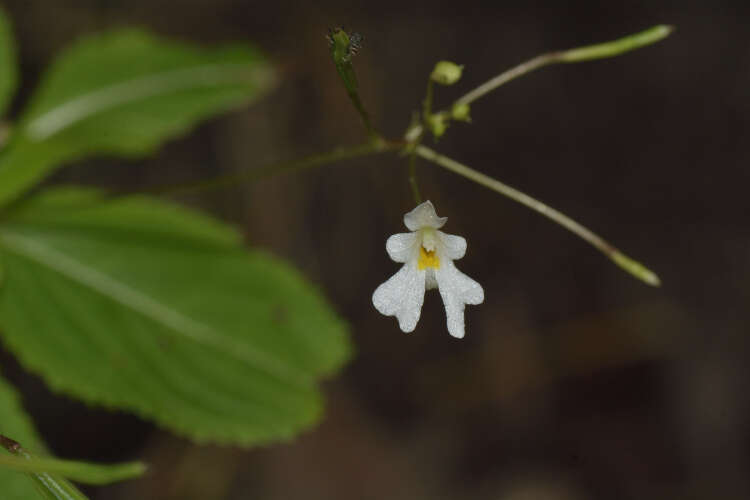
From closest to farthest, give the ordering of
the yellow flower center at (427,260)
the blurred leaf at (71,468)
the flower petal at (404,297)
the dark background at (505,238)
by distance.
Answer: the blurred leaf at (71,468), the flower petal at (404,297), the yellow flower center at (427,260), the dark background at (505,238)

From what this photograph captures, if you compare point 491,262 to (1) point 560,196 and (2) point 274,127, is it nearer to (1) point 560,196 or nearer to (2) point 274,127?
(1) point 560,196

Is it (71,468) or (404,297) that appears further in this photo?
(404,297)

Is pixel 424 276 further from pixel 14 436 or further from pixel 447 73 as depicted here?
pixel 14 436

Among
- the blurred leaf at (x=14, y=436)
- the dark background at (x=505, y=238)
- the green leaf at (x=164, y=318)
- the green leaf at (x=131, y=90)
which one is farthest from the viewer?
the dark background at (x=505, y=238)

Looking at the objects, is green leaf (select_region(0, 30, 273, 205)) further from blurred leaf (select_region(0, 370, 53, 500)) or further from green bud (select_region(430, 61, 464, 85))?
green bud (select_region(430, 61, 464, 85))

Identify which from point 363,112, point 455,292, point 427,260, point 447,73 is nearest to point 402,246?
point 427,260

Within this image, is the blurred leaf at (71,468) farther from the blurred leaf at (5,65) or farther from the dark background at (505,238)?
the dark background at (505,238)

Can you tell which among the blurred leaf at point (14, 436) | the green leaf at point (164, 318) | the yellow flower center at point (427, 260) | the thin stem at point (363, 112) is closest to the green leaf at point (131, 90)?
the green leaf at point (164, 318)
